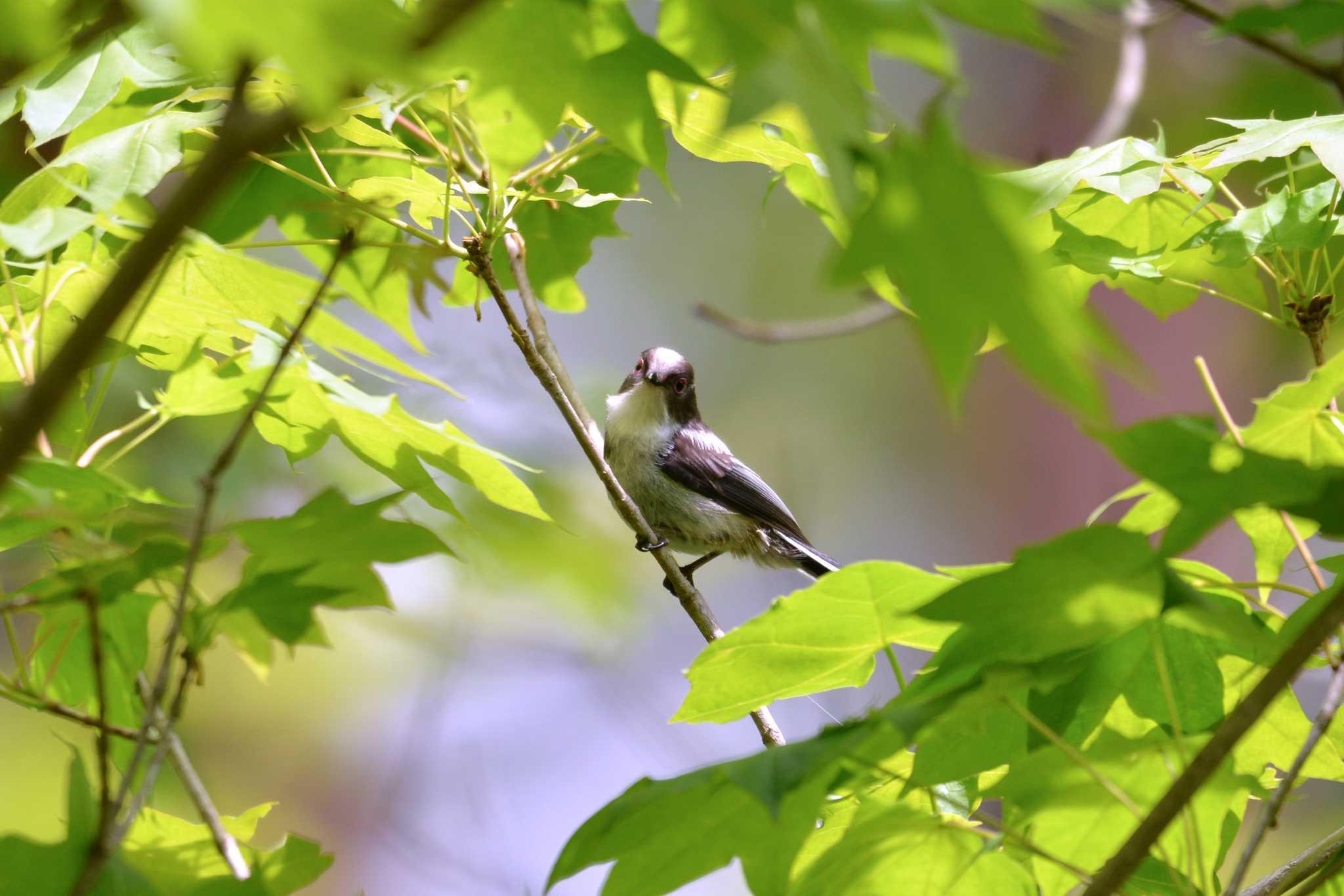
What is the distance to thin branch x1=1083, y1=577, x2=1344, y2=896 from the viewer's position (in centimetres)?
57

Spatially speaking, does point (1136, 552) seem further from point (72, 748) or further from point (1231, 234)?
point (72, 748)

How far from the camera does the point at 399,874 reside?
11.9ft

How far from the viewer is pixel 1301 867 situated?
2.59 feet

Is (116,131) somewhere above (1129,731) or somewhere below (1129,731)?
above

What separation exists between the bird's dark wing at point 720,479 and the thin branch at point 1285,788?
1.84m

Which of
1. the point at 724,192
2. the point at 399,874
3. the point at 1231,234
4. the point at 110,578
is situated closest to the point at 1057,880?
the point at 1231,234

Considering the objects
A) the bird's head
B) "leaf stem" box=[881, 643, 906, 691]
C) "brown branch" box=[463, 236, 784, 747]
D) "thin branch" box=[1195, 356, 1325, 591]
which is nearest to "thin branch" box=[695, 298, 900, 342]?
the bird's head

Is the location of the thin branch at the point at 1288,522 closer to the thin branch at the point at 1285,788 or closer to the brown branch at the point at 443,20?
the thin branch at the point at 1285,788

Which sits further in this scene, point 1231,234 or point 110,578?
point 1231,234

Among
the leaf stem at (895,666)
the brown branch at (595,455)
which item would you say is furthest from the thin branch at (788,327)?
the leaf stem at (895,666)

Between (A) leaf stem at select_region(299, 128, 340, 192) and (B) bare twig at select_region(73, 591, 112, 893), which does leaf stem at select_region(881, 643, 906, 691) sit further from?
(A) leaf stem at select_region(299, 128, 340, 192)

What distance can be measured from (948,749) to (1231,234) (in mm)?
562

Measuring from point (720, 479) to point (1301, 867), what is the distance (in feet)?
5.90

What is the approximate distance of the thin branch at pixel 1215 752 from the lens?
57 centimetres
